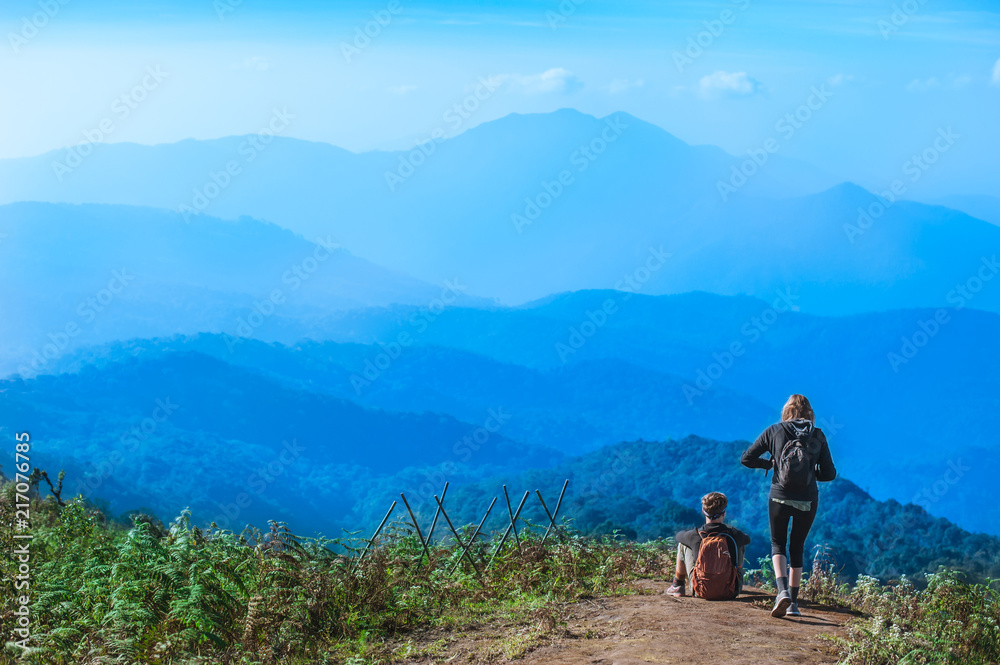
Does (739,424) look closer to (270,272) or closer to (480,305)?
(480,305)

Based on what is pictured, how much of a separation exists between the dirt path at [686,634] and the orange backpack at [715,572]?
0.09 meters

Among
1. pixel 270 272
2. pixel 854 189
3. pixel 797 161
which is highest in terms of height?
pixel 797 161

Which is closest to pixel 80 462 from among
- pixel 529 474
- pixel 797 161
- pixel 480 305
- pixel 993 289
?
pixel 529 474

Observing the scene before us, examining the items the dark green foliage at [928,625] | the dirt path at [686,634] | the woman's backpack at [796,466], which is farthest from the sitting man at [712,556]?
the dark green foliage at [928,625]

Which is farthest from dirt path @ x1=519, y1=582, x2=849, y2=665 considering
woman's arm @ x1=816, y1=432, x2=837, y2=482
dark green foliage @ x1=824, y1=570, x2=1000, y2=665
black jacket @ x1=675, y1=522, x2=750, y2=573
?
woman's arm @ x1=816, y1=432, x2=837, y2=482

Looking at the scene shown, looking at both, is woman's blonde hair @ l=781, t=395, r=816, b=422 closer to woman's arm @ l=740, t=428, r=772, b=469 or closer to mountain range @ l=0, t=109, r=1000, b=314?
woman's arm @ l=740, t=428, r=772, b=469

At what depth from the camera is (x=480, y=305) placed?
101562mm

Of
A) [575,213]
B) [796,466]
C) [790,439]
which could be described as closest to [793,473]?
[796,466]

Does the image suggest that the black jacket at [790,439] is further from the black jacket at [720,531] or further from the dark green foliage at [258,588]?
the dark green foliage at [258,588]

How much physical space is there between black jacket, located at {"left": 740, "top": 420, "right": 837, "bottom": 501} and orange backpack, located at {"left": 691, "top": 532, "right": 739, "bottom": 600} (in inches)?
22.4

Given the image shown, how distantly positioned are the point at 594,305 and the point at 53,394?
59.6 m

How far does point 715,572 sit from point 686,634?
2.76 ft

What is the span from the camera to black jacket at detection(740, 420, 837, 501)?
16.6 feet

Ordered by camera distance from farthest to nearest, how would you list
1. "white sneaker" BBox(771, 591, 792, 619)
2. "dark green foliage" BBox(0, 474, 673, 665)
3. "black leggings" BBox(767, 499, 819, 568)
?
"white sneaker" BBox(771, 591, 792, 619) → "black leggings" BBox(767, 499, 819, 568) → "dark green foliage" BBox(0, 474, 673, 665)
